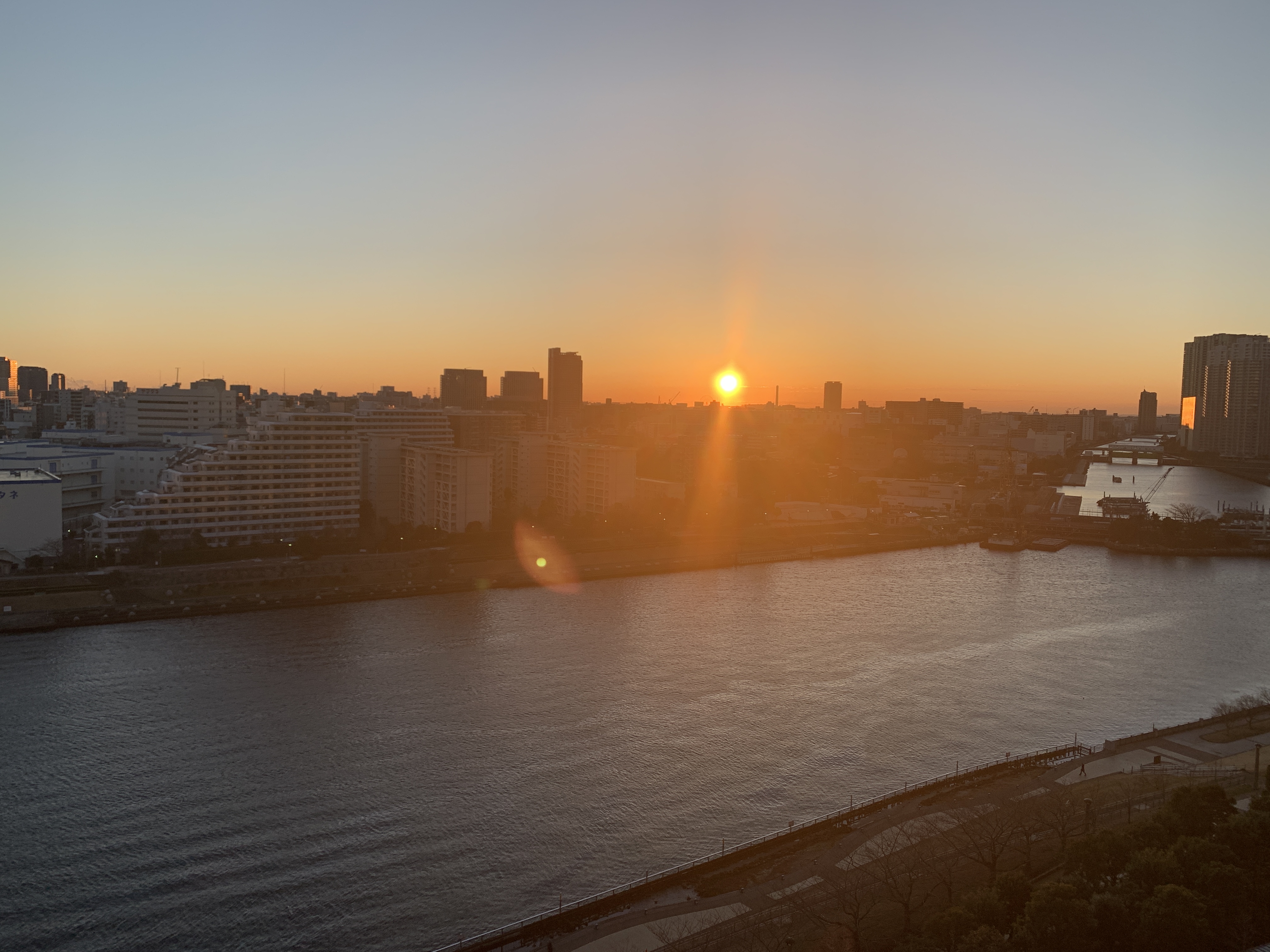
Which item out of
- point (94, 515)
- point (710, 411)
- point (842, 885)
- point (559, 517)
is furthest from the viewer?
point (710, 411)

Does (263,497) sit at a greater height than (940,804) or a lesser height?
greater

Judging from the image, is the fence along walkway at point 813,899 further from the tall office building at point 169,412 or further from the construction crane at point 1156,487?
the tall office building at point 169,412

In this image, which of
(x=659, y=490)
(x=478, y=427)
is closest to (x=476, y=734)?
(x=659, y=490)

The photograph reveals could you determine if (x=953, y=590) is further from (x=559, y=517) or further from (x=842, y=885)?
(x=842, y=885)

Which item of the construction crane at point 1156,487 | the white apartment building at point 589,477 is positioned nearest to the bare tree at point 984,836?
the white apartment building at point 589,477

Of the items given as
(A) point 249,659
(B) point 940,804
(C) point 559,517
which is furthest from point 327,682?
(C) point 559,517

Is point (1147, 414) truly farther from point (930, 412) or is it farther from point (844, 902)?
point (844, 902)
